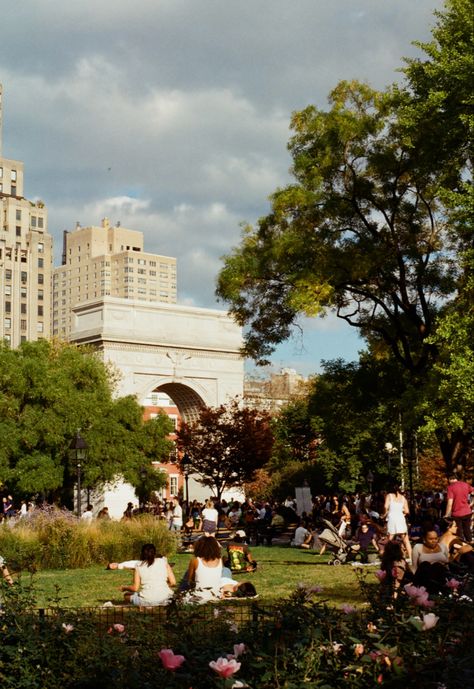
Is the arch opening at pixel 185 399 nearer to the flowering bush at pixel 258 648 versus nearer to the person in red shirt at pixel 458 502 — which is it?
the person in red shirt at pixel 458 502

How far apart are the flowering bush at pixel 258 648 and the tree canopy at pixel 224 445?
43.1 meters

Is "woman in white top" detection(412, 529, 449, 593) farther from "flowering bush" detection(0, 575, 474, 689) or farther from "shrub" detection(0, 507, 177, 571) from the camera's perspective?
"shrub" detection(0, 507, 177, 571)

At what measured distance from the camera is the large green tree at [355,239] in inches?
896

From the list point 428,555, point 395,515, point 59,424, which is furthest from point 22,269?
point 428,555

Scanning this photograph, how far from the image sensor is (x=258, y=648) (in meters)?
5.43

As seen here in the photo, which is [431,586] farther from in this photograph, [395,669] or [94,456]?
[94,456]

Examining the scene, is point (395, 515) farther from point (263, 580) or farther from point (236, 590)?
point (236, 590)

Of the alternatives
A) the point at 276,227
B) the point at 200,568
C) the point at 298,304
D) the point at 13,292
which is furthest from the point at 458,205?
the point at 13,292

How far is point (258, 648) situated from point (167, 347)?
4477 centimetres

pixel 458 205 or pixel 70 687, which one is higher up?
pixel 458 205

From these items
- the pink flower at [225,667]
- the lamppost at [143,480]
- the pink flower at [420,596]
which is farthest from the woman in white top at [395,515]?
the lamppost at [143,480]

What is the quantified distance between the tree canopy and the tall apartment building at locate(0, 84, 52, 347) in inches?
2487

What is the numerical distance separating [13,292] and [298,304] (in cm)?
9358

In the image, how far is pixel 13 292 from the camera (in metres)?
112
